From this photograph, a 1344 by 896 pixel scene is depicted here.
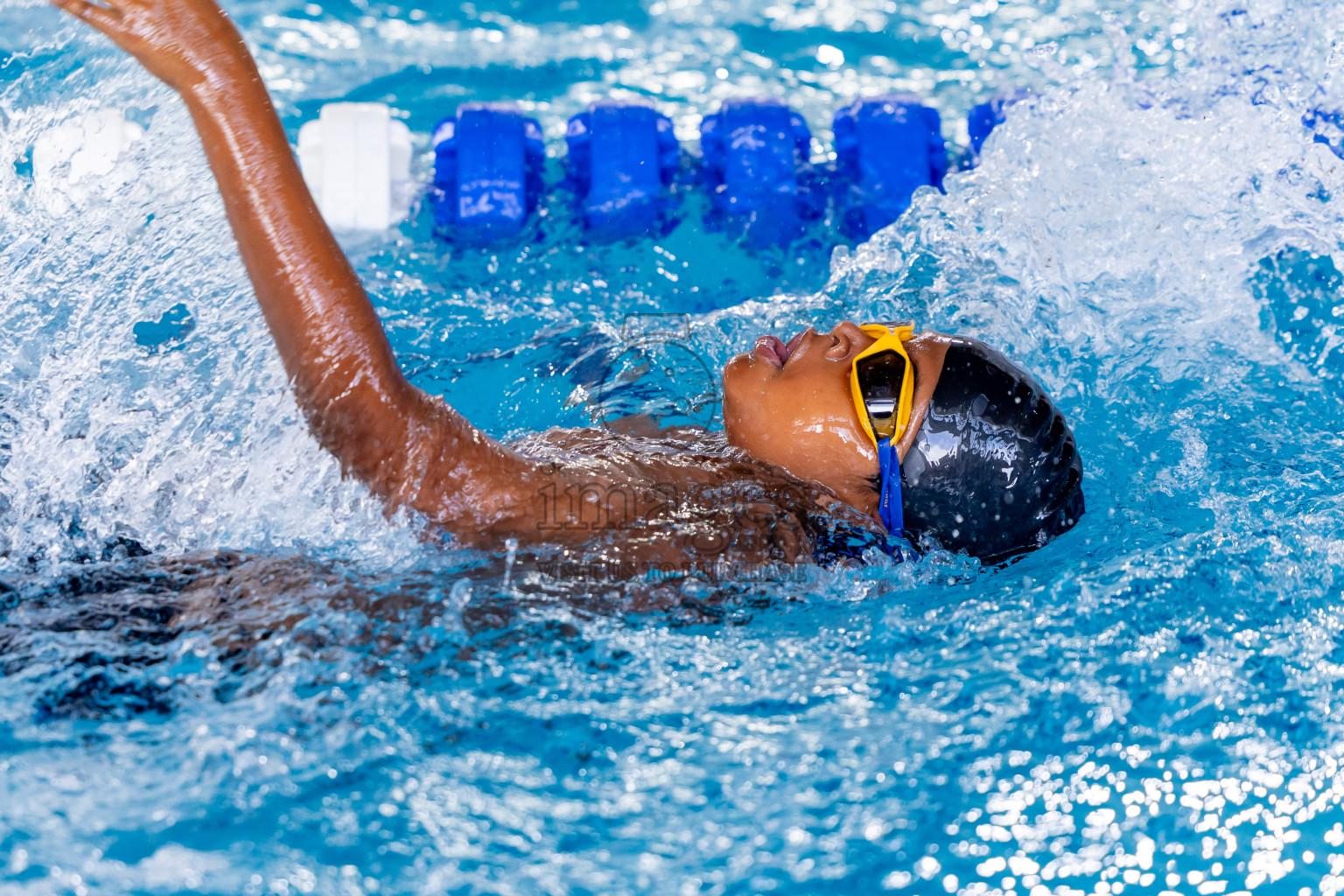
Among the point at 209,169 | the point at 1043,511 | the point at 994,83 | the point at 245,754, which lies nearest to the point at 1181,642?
the point at 1043,511

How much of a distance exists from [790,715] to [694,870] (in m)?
0.35

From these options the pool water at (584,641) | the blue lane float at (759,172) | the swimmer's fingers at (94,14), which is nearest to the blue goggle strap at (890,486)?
the pool water at (584,641)

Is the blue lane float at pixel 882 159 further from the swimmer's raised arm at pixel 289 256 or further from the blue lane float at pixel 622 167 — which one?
the swimmer's raised arm at pixel 289 256

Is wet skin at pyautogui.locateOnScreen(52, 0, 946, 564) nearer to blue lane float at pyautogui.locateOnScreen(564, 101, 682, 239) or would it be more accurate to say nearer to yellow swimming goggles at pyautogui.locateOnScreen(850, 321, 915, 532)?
yellow swimming goggles at pyautogui.locateOnScreen(850, 321, 915, 532)

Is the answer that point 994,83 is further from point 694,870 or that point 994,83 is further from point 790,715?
point 694,870

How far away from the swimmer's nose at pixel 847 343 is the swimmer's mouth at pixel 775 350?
0.09 metres

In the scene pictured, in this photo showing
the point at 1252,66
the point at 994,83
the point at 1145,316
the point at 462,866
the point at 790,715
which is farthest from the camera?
the point at 994,83

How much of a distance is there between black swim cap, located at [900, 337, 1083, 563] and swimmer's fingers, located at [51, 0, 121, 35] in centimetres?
166

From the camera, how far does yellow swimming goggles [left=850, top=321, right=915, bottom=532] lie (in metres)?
2.28

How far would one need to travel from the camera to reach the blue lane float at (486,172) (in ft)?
12.7

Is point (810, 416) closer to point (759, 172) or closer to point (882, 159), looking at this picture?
point (759, 172)

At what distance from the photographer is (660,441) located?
261 centimetres

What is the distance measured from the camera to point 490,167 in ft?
12.8

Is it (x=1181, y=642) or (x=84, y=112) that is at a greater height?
(x=84, y=112)
